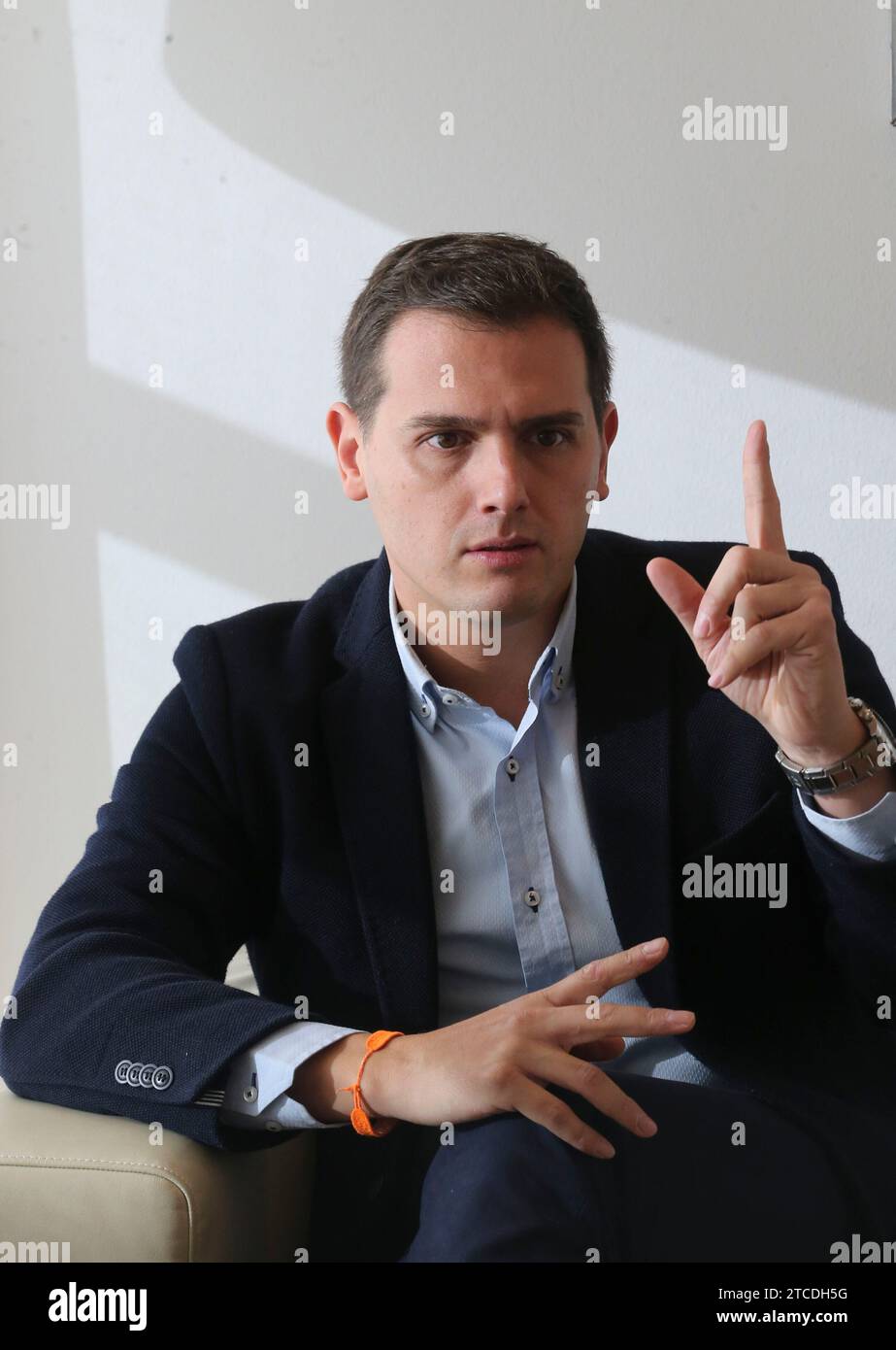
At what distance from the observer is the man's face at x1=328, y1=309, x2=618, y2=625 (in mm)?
1355

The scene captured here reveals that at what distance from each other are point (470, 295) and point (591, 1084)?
79 cm

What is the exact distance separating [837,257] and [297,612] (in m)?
1.12

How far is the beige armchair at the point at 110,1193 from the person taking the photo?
1101 mm

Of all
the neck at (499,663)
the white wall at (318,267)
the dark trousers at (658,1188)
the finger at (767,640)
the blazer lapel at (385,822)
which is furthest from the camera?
the white wall at (318,267)

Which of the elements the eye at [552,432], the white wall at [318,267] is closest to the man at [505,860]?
the eye at [552,432]

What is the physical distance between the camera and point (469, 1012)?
1.38 meters

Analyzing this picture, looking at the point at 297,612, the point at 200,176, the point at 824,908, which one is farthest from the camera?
the point at 200,176

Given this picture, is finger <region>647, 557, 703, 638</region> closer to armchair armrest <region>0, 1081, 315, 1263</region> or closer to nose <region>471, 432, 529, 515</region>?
nose <region>471, 432, 529, 515</region>

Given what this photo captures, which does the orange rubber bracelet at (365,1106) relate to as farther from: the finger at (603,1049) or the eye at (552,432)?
the eye at (552,432)

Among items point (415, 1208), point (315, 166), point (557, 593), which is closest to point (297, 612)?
point (557, 593)

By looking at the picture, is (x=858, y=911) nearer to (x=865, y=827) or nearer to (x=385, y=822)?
(x=865, y=827)

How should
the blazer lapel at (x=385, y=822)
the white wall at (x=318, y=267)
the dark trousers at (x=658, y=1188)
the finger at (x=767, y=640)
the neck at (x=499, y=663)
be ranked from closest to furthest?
the dark trousers at (x=658, y=1188) < the finger at (x=767, y=640) < the blazer lapel at (x=385, y=822) < the neck at (x=499, y=663) < the white wall at (x=318, y=267)

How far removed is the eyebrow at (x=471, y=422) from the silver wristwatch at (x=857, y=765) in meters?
0.42
